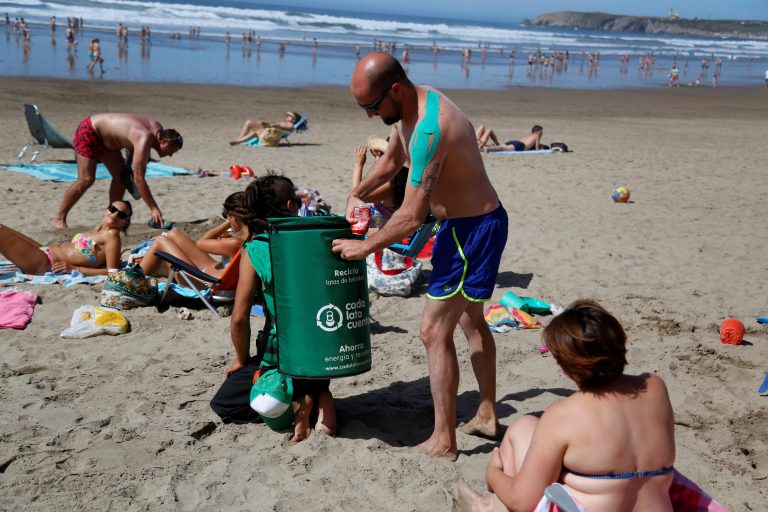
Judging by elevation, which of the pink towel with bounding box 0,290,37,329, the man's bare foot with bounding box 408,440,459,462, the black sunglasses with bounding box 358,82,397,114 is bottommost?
the pink towel with bounding box 0,290,37,329

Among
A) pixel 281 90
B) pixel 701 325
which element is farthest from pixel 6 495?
pixel 281 90

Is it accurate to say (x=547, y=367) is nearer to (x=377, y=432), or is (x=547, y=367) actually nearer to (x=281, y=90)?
(x=377, y=432)

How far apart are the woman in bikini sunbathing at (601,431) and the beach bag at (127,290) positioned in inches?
155

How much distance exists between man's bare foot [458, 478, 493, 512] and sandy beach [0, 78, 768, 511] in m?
0.17

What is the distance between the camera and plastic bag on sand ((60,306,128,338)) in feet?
16.9

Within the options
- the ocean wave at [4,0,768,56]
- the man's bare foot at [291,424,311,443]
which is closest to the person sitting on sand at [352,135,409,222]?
the man's bare foot at [291,424,311,443]

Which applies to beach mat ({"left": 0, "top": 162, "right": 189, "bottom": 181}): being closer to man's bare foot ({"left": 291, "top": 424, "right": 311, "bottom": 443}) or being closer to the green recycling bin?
man's bare foot ({"left": 291, "top": 424, "right": 311, "bottom": 443})

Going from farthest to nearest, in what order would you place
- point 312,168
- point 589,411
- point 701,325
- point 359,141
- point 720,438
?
point 359,141
point 312,168
point 701,325
point 720,438
point 589,411

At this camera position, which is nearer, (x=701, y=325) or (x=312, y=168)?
(x=701, y=325)

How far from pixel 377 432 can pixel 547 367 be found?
1.36m

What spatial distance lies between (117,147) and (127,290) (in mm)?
2876

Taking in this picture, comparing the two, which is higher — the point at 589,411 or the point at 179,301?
the point at 589,411

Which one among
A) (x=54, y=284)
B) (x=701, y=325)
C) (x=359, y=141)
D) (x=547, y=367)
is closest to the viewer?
(x=547, y=367)

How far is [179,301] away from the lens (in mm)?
5867
